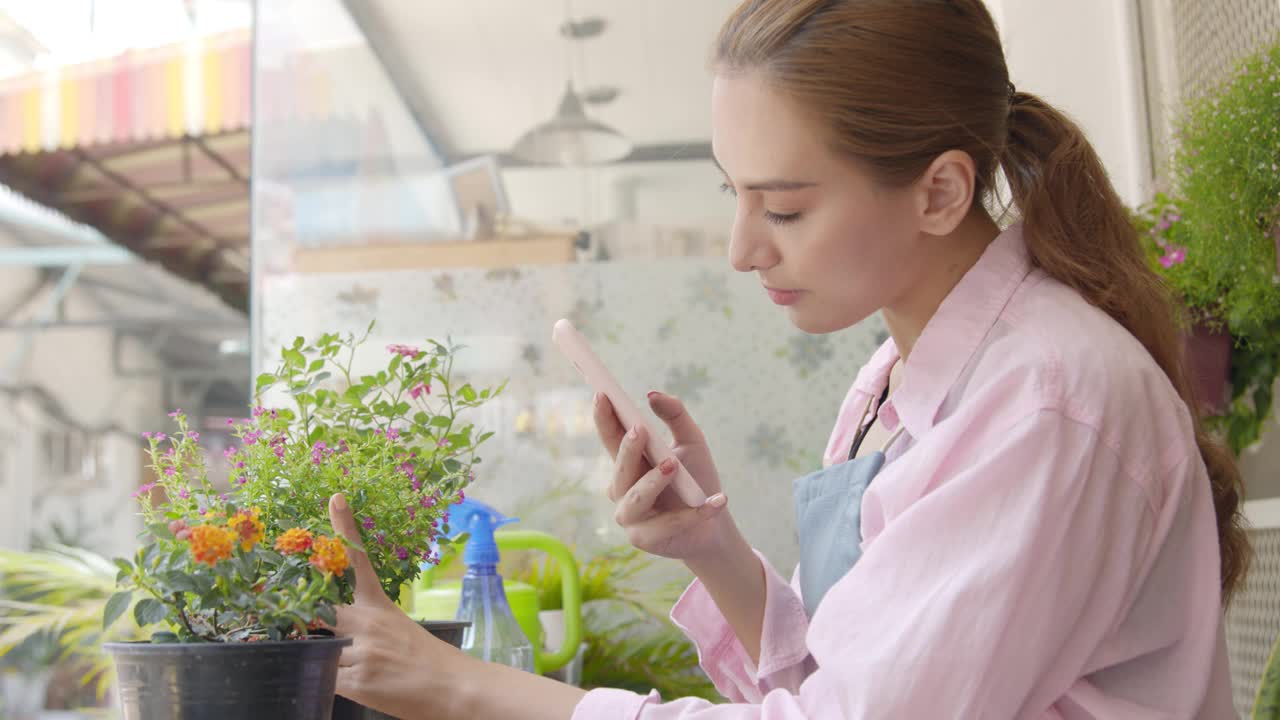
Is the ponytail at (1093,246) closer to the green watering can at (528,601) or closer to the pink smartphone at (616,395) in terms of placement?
the pink smartphone at (616,395)

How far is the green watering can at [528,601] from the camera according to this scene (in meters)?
1.47

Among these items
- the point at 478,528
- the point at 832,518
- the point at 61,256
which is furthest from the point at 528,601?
the point at 61,256

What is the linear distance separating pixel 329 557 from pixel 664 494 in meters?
0.33

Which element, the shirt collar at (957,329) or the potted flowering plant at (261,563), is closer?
the potted flowering plant at (261,563)

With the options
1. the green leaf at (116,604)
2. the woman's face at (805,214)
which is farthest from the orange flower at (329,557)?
the woman's face at (805,214)

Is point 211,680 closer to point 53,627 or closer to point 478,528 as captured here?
point 478,528

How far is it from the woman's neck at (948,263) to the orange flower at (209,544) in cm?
52

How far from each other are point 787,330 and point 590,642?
63cm

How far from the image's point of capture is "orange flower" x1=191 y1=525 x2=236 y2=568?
58 cm

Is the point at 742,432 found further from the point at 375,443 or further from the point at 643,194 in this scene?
the point at 375,443

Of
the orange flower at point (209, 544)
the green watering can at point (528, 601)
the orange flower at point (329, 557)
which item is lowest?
the green watering can at point (528, 601)

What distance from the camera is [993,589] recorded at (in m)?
0.62

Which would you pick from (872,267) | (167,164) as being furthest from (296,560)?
(167,164)

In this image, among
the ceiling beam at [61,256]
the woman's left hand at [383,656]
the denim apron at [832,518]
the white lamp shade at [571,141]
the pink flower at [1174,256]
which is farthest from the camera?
the ceiling beam at [61,256]
